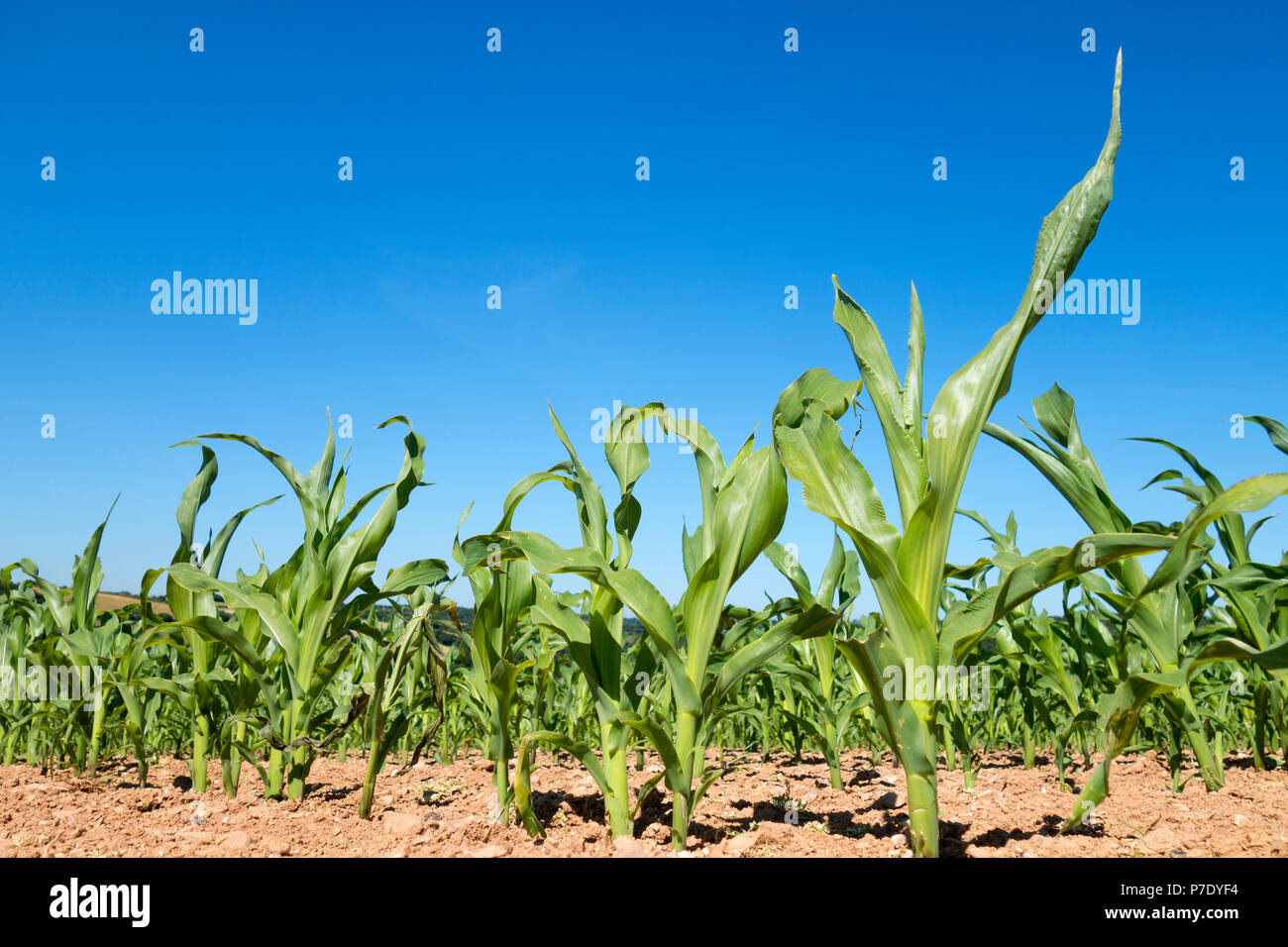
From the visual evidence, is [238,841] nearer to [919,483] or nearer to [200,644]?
[200,644]

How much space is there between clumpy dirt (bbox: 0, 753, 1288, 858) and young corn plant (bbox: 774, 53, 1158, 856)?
2.12ft

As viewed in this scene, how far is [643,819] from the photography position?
10.5 ft

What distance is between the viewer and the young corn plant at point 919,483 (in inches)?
84.0

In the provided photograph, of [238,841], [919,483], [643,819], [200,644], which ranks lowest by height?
[643,819]

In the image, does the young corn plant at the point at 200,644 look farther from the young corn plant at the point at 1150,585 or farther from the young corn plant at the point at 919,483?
the young corn plant at the point at 1150,585

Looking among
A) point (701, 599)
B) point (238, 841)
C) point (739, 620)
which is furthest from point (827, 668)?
point (238, 841)

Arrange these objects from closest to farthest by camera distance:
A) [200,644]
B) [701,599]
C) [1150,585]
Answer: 1. [1150,585]
2. [701,599]
3. [200,644]

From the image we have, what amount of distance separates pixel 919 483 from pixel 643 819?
6.05 ft

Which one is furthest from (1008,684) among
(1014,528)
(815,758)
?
(815,758)

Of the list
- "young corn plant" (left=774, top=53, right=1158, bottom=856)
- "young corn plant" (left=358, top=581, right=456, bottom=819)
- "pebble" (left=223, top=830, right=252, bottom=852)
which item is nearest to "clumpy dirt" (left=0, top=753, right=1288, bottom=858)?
"pebble" (left=223, top=830, right=252, bottom=852)

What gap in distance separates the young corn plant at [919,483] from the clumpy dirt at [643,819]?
65cm

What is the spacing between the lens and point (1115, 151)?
2.07m

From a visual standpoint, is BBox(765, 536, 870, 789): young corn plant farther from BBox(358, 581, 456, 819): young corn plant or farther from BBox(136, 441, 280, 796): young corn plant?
BBox(136, 441, 280, 796): young corn plant
